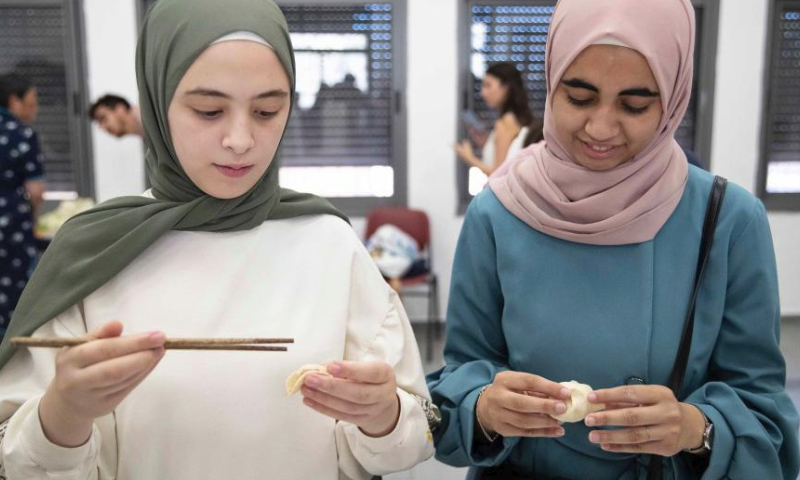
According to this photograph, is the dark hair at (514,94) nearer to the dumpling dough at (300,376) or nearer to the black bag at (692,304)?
the black bag at (692,304)

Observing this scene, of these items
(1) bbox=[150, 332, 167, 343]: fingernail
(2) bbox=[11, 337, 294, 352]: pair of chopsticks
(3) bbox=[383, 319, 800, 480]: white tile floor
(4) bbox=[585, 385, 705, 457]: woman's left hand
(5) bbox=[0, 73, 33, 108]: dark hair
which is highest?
A: (5) bbox=[0, 73, 33, 108]: dark hair

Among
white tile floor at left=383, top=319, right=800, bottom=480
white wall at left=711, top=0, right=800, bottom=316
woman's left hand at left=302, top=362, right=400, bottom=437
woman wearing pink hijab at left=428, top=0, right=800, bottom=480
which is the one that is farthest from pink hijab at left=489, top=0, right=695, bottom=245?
white wall at left=711, top=0, right=800, bottom=316

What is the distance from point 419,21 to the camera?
4.95 meters

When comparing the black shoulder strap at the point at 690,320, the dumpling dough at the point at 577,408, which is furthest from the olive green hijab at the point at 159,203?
the black shoulder strap at the point at 690,320

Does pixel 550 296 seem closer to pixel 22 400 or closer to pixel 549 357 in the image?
pixel 549 357

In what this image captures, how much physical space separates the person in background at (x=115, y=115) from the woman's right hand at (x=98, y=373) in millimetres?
3897

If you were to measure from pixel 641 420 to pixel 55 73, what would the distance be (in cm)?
504

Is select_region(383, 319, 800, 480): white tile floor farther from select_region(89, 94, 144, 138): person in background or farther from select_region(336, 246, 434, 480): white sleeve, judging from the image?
select_region(89, 94, 144, 138): person in background

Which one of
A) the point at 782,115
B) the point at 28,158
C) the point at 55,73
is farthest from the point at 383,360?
the point at 782,115

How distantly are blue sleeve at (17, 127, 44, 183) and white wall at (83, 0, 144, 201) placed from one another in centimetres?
89

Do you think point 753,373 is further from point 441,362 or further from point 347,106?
point 347,106

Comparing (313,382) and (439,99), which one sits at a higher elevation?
(439,99)

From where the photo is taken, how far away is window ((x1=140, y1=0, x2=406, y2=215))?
498 cm

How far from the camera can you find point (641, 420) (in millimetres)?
1028
